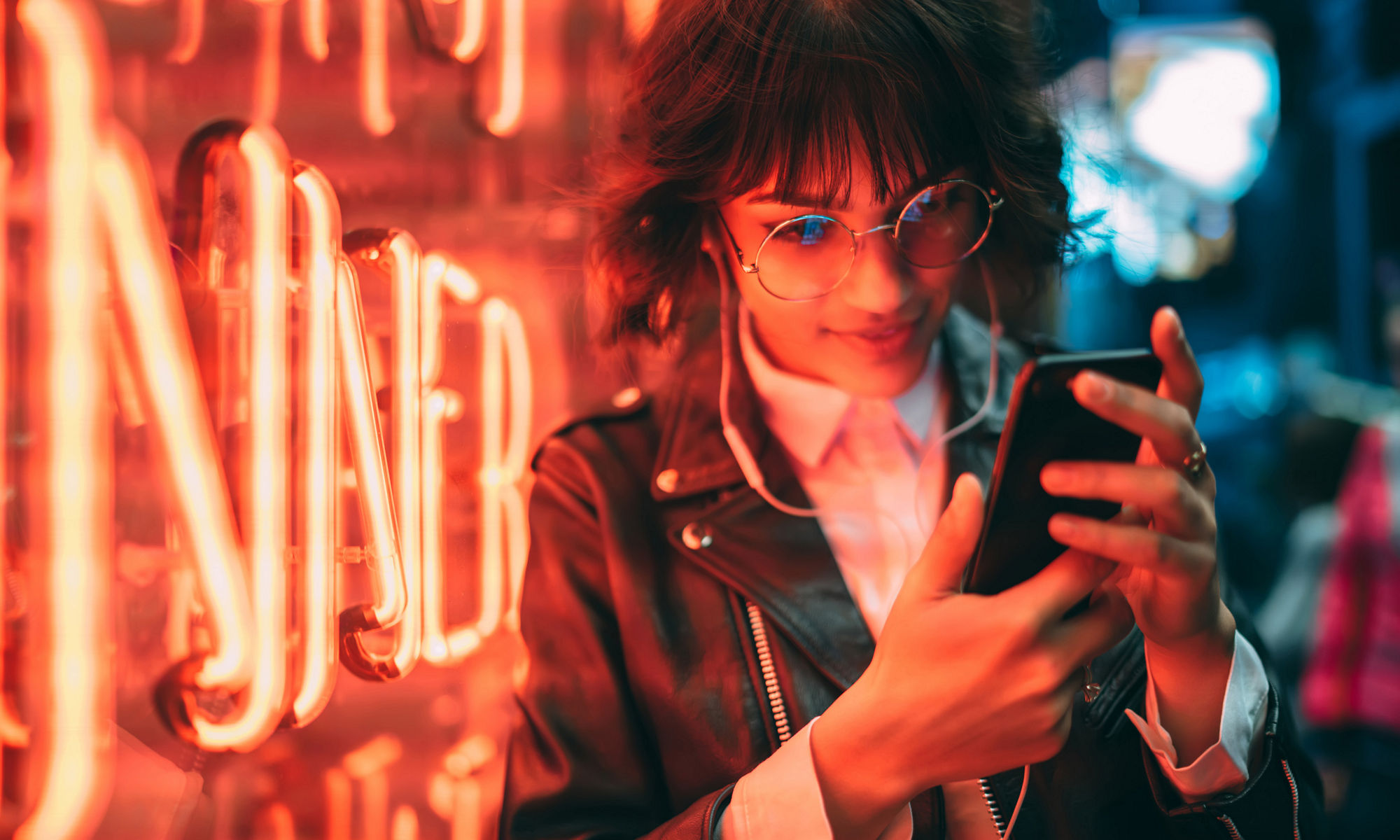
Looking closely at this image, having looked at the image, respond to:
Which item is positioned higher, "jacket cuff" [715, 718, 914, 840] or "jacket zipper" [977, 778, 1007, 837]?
"jacket cuff" [715, 718, 914, 840]

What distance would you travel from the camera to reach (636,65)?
1220 mm

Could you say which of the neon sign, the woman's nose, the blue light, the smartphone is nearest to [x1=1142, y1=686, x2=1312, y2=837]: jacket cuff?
the smartphone

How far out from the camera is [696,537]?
1149 mm

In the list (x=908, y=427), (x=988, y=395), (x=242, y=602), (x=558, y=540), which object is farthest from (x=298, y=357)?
(x=988, y=395)

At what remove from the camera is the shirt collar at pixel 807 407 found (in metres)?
1.22

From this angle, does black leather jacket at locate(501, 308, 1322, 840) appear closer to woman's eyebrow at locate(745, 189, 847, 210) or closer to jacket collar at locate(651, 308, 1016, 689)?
jacket collar at locate(651, 308, 1016, 689)

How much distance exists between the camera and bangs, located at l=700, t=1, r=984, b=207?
3.23 feet

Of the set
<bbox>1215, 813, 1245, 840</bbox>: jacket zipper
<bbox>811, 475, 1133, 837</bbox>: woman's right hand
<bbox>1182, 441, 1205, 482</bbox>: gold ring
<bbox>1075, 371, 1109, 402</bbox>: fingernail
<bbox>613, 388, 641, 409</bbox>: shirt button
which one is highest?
<bbox>1075, 371, 1109, 402</bbox>: fingernail

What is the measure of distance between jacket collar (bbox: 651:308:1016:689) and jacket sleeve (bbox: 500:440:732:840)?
135 millimetres

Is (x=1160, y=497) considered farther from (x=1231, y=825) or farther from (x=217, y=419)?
(x=217, y=419)

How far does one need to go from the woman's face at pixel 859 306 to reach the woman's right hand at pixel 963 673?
0.36 m

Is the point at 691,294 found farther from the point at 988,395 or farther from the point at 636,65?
the point at 988,395

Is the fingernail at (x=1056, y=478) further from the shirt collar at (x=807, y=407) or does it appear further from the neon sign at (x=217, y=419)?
the neon sign at (x=217, y=419)

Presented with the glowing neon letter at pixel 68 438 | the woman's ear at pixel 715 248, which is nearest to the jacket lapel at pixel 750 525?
the woman's ear at pixel 715 248
